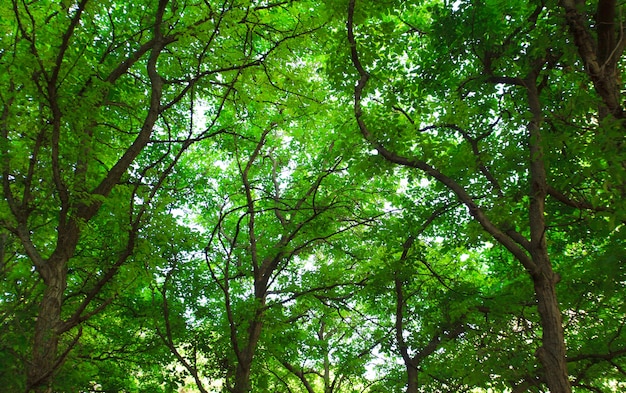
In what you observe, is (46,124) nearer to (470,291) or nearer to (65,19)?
(65,19)

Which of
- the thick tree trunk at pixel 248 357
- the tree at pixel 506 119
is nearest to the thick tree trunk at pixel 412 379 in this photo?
the thick tree trunk at pixel 248 357

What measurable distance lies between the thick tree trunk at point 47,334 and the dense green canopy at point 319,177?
0.02 metres

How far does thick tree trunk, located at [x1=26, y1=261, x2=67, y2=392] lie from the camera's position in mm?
4422

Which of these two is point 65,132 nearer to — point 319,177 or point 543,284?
point 319,177

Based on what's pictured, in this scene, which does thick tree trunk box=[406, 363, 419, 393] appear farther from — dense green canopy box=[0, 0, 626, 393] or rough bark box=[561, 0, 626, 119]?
rough bark box=[561, 0, 626, 119]

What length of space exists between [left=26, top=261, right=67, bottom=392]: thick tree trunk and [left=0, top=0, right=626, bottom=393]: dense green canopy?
0.02 meters

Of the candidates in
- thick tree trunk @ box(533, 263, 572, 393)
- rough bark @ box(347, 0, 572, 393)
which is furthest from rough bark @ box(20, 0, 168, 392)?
thick tree trunk @ box(533, 263, 572, 393)

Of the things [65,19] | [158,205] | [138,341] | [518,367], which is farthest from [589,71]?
[138,341]

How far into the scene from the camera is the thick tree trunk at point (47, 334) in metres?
4.42

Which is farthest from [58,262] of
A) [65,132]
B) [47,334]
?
[65,132]

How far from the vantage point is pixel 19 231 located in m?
4.77

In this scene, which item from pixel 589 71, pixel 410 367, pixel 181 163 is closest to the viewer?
pixel 589 71

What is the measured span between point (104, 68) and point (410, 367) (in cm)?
754

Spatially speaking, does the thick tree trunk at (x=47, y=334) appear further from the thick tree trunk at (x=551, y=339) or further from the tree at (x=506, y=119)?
the thick tree trunk at (x=551, y=339)
